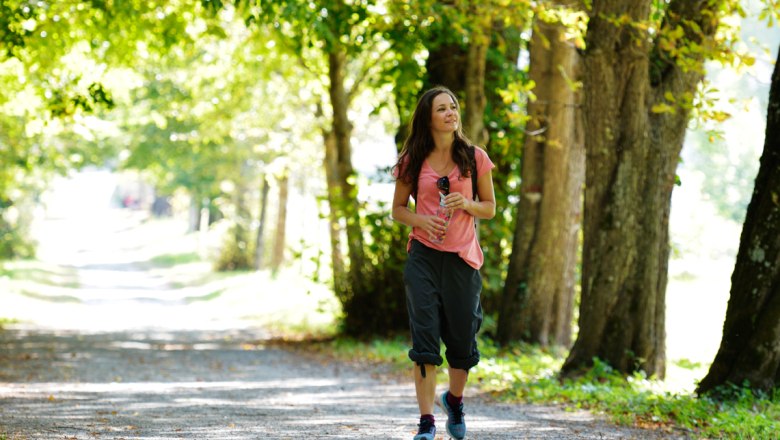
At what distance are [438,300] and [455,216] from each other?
50 centimetres

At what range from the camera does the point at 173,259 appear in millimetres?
49938

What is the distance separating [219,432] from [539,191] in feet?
24.7

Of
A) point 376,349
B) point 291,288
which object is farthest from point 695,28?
point 291,288

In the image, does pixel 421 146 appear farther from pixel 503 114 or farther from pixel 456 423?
pixel 503 114

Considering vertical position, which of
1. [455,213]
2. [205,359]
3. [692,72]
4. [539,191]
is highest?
[692,72]

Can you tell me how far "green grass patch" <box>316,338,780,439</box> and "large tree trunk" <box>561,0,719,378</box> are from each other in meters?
0.41

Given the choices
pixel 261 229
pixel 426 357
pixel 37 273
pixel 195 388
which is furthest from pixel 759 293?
pixel 37 273

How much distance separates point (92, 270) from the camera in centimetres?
4647

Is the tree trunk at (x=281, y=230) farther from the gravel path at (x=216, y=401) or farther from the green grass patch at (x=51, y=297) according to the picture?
the gravel path at (x=216, y=401)

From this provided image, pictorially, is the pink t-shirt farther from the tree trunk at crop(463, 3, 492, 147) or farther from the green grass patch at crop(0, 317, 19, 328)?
the green grass patch at crop(0, 317, 19, 328)

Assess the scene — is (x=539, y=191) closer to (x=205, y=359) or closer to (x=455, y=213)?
(x=205, y=359)

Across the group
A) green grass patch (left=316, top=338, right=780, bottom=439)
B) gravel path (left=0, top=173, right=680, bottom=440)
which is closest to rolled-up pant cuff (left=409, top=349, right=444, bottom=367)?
gravel path (left=0, top=173, right=680, bottom=440)

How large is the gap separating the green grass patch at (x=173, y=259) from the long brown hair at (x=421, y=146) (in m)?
39.5

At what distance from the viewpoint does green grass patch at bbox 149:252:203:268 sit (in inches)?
1853
